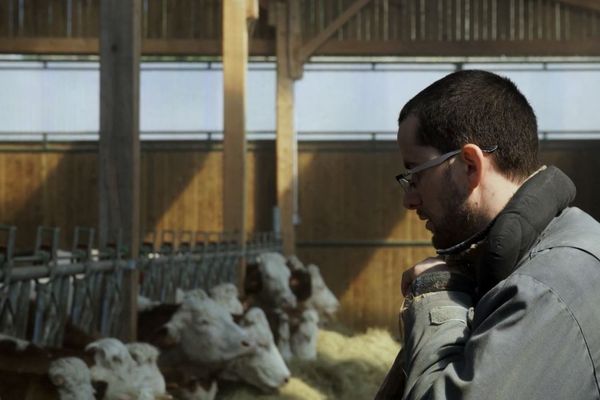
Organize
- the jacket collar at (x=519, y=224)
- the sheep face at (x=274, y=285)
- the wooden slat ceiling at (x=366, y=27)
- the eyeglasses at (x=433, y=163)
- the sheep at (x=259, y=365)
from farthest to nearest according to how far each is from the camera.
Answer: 1. the wooden slat ceiling at (x=366, y=27)
2. the sheep face at (x=274, y=285)
3. the sheep at (x=259, y=365)
4. the eyeglasses at (x=433, y=163)
5. the jacket collar at (x=519, y=224)

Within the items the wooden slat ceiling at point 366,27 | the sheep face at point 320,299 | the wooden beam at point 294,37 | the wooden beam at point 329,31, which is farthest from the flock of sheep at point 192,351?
the wooden slat ceiling at point 366,27

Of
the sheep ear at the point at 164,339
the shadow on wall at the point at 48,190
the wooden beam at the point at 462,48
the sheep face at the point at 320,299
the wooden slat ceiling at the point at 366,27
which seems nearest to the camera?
the sheep ear at the point at 164,339

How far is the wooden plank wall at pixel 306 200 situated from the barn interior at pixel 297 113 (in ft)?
0.09

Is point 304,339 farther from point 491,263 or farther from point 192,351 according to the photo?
point 491,263

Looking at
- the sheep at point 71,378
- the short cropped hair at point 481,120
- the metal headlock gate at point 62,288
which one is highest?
the short cropped hair at point 481,120

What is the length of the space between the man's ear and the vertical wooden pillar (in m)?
15.9

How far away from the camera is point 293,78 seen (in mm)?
18156

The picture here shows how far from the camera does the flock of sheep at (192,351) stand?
13.5 ft

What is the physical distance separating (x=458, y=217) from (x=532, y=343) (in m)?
0.39

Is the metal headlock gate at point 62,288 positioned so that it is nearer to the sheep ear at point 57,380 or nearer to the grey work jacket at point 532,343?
the sheep ear at point 57,380

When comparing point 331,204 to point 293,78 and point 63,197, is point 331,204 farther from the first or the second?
point 63,197

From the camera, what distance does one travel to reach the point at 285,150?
59.8 ft


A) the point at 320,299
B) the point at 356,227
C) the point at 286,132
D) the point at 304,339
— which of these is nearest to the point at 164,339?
the point at 304,339

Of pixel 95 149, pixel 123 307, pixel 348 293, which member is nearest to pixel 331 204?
pixel 348 293
